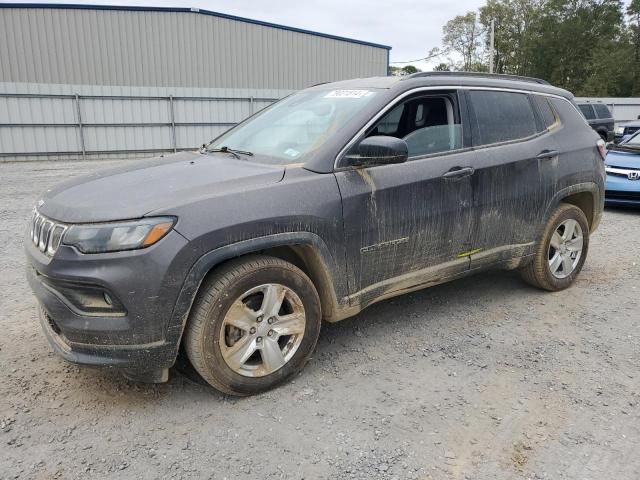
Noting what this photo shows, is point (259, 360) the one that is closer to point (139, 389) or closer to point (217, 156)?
point (139, 389)

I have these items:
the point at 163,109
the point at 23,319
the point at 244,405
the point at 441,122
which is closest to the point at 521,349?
the point at 441,122

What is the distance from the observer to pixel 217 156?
347 centimetres

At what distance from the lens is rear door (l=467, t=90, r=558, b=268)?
3.71 m

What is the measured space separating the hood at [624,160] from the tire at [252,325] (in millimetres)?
7266

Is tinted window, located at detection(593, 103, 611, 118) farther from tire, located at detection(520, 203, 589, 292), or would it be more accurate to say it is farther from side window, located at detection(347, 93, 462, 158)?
side window, located at detection(347, 93, 462, 158)

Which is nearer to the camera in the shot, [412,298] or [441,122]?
[441,122]

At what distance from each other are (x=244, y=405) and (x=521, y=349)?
188cm

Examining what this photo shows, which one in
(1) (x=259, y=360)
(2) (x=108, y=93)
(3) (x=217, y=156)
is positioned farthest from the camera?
(2) (x=108, y=93)

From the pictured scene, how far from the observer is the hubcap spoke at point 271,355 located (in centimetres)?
284

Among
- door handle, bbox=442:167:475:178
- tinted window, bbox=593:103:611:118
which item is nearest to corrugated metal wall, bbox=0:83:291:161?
tinted window, bbox=593:103:611:118

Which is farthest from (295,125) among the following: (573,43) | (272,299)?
(573,43)

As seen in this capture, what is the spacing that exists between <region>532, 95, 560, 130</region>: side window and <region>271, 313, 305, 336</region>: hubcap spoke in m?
2.72

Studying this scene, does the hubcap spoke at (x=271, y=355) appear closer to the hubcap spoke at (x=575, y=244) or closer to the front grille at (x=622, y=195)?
the hubcap spoke at (x=575, y=244)

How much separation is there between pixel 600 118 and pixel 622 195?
13.3 m
